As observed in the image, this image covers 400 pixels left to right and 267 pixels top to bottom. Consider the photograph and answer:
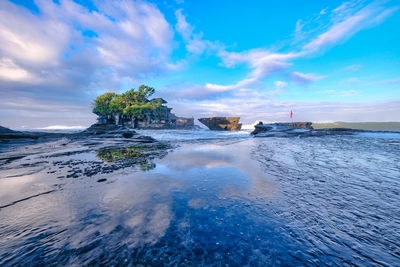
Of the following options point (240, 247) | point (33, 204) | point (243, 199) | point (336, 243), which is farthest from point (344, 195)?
point (33, 204)

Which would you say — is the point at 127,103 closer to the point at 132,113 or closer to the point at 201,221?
the point at 132,113

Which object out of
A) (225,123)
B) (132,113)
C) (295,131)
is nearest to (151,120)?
(132,113)

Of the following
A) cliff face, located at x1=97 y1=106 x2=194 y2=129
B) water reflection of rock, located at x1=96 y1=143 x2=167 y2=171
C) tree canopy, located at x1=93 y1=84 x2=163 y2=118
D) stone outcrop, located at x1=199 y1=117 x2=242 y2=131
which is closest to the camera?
water reflection of rock, located at x1=96 y1=143 x2=167 y2=171

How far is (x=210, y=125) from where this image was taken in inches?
1842

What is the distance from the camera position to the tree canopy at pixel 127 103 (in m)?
42.4

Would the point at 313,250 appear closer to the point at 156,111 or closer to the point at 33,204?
the point at 33,204

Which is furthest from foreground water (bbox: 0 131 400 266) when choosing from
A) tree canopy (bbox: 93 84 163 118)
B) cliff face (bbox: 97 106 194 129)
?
cliff face (bbox: 97 106 194 129)

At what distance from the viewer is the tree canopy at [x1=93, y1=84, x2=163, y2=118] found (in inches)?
1671

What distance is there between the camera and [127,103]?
45.6 meters

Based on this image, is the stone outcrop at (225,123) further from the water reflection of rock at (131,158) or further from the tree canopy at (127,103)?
the water reflection of rock at (131,158)

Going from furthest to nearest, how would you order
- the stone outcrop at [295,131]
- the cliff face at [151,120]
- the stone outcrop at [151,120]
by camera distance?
the cliff face at [151,120], the stone outcrop at [151,120], the stone outcrop at [295,131]

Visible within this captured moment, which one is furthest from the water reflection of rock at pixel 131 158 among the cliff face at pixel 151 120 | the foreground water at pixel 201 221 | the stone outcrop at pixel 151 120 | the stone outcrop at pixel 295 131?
the cliff face at pixel 151 120

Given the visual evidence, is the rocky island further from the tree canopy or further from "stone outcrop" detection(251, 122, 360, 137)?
"stone outcrop" detection(251, 122, 360, 137)

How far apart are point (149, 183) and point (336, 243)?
234 centimetres
